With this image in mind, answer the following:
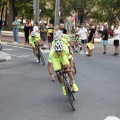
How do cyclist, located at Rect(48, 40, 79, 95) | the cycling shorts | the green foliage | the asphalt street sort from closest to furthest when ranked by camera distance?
the asphalt street
cyclist, located at Rect(48, 40, 79, 95)
the cycling shorts
the green foliage

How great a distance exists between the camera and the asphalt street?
671cm

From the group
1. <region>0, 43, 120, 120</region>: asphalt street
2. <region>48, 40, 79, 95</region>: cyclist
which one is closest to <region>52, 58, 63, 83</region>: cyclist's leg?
<region>48, 40, 79, 95</region>: cyclist

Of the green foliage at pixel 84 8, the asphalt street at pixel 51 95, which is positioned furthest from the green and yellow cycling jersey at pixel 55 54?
the green foliage at pixel 84 8

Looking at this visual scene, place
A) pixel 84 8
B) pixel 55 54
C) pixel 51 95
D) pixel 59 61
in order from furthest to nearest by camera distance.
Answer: pixel 84 8
pixel 51 95
pixel 59 61
pixel 55 54

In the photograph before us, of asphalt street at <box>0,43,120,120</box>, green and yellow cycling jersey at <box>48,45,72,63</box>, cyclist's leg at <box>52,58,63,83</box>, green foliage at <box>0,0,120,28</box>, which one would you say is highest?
green foliage at <box>0,0,120,28</box>

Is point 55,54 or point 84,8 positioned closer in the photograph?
point 55,54

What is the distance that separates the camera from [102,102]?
7.71 meters

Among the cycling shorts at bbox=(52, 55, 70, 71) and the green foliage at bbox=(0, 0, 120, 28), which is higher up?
the green foliage at bbox=(0, 0, 120, 28)

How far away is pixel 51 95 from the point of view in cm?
837

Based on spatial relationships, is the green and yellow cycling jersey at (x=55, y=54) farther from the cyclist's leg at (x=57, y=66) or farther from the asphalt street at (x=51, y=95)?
the asphalt street at (x=51, y=95)

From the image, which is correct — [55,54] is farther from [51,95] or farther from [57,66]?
[51,95]

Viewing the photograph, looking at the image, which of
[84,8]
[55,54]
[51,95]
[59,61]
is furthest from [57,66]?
[84,8]

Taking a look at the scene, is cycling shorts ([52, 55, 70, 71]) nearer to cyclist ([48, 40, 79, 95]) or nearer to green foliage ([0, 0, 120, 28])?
cyclist ([48, 40, 79, 95])

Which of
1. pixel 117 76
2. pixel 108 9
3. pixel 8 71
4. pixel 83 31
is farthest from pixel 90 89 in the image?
pixel 108 9
